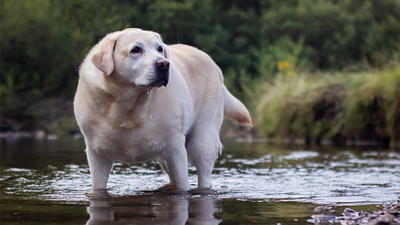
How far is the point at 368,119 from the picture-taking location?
11.6 meters

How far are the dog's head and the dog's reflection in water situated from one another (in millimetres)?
857

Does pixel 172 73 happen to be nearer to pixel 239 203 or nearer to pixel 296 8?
pixel 239 203

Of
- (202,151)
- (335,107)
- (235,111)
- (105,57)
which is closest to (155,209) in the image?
(105,57)

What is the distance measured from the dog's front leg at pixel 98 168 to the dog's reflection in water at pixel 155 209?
36 centimetres

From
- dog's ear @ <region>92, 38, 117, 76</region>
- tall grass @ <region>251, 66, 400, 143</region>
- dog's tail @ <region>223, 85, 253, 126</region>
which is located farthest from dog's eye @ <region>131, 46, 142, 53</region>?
tall grass @ <region>251, 66, 400, 143</region>

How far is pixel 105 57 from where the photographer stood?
396 centimetres

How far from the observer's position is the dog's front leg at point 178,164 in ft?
14.3

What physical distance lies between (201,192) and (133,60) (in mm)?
1252

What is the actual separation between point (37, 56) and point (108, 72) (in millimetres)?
13311

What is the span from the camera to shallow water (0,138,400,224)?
3188mm

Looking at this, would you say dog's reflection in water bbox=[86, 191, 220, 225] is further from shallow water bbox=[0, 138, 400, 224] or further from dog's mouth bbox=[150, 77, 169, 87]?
dog's mouth bbox=[150, 77, 169, 87]

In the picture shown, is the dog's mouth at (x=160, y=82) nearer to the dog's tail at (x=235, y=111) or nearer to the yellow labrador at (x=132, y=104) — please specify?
the yellow labrador at (x=132, y=104)

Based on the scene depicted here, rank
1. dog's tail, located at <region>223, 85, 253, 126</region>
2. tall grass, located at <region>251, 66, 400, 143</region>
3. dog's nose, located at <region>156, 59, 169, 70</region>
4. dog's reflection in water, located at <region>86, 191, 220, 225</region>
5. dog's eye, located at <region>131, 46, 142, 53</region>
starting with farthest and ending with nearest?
tall grass, located at <region>251, 66, 400, 143</region> → dog's tail, located at <region>223, 85, 253, 126</region> → dog's eye, located at <region>131, 46, 142, 53</region> → dog's nose, located at <region>156, 59, 169, 70</region> → dog's reflection in water, located at <region>86, 191, 220, 225</region>

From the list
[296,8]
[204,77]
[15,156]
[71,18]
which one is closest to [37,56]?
[71,18]
